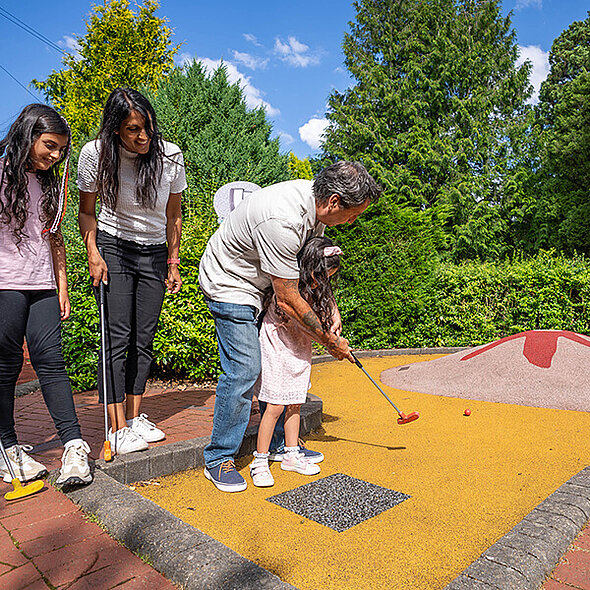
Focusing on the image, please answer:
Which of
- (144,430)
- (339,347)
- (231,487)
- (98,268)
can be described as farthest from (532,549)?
(98,268)

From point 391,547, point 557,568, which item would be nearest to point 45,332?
point 391,547

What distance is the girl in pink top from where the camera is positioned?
7.59 ft

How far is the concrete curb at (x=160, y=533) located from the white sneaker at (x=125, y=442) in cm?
6

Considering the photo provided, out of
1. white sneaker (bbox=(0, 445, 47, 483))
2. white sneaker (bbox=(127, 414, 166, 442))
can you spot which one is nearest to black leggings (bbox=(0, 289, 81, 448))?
white sneaker (bbox=(0, 445, 47, 483))

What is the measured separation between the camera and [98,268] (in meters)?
2.57

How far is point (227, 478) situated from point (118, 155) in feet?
5.46

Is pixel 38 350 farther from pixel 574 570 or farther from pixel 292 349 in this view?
pixel 574 570

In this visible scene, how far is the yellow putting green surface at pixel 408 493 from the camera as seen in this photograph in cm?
181

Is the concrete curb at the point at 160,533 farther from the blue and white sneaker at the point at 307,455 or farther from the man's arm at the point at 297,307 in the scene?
the man's arm at the point at 297,307

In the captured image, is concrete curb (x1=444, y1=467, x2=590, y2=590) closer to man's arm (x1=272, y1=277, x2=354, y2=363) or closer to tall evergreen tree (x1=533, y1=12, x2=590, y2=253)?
man's arm (x1=272, y1=277, x2=354, y2=363)

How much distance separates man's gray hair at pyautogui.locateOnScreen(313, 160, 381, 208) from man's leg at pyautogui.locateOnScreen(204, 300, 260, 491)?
658 millimetres

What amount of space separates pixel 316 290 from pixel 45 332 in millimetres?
1314

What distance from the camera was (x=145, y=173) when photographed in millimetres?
2631

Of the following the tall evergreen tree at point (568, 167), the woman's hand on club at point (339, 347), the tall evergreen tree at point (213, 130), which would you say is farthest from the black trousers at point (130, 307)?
the tall evergreen tree at point (568, 167)
